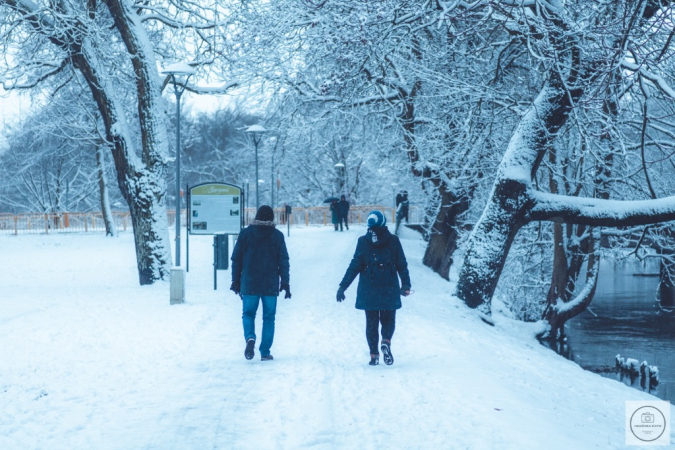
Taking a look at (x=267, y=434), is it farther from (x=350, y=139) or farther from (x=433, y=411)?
(x=350, y=139)

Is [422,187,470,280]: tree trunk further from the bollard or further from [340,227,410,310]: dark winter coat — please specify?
[340,227,410,310]: dark winter coat

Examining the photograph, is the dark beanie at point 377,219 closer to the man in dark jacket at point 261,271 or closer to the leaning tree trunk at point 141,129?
the man in dark jacket at point 261,271

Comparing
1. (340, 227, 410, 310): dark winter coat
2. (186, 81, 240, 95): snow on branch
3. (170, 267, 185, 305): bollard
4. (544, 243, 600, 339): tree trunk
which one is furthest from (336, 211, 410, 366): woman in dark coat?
(544, 243, 600, 339): tree trunk

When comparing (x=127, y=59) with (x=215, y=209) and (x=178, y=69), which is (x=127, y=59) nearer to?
(x=178, y=69)

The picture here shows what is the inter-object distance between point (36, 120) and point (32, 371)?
2613cm

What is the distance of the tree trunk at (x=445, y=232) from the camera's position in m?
21.7

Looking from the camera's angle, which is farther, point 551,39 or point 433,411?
point 551,39

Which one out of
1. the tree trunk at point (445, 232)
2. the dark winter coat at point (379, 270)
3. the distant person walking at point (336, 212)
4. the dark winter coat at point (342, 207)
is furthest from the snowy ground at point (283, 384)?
the dark winter coat at point (342, 207)

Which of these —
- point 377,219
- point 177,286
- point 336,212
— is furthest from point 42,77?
point 336,212

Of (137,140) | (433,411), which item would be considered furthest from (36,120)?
(433,411)

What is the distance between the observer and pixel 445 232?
23.9 m

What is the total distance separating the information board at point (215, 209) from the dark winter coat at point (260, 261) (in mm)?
7176

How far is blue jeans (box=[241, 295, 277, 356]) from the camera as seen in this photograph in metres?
8.38

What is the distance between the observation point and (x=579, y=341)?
68.6ft
